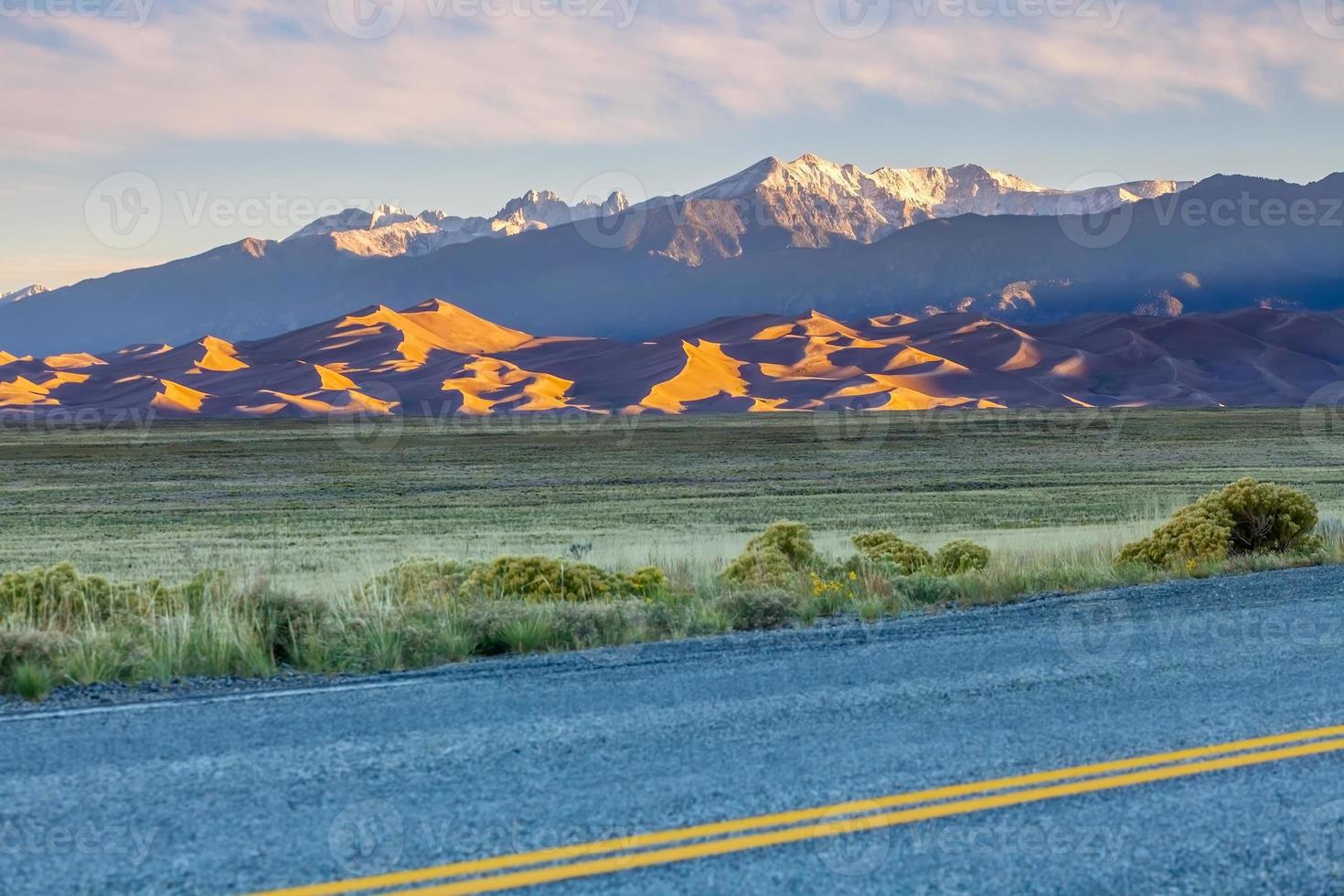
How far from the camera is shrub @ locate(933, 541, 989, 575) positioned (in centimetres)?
1625

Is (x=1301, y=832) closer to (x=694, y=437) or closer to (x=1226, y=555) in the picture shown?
(x=1226, y=555)

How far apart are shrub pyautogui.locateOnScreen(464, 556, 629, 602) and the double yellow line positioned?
6989mm

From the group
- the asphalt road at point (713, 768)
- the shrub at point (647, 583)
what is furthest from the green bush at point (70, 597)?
the shrub at point (647, 583)

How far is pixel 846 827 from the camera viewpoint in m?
5.41

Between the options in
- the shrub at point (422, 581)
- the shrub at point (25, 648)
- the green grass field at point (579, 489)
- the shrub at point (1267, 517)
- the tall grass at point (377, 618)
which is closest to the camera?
the shrub at point (25, 648)

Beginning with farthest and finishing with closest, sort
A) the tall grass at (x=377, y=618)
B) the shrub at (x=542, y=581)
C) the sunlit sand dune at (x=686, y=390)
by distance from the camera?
1. the sunlit sand dune at (x=686, y=390)
2. the shrub at (x=542, y=581)
3. the tall grass at (x=377, y=618)

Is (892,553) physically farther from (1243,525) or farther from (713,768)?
(713,768)

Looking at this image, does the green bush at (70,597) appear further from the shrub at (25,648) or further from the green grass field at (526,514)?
the shrub at (25,648)

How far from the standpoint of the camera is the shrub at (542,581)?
12.8m

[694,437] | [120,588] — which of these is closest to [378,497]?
[120,588]

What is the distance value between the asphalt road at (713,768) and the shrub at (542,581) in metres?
3.44

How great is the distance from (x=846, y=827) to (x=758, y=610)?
5.53 meters

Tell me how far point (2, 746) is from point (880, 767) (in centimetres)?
454

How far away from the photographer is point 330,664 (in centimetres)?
916
